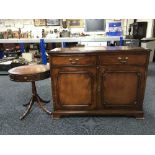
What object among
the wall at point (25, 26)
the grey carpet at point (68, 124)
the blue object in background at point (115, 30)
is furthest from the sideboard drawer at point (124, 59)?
the wall at point (25, 26)

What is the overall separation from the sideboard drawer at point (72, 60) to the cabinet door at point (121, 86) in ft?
0.52

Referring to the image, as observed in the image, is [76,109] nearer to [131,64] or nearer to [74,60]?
[74,60]

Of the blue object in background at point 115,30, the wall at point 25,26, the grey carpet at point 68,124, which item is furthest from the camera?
the wall at point 25,26

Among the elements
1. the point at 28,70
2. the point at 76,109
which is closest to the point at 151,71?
the point at 76,109

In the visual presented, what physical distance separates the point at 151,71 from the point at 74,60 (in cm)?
282

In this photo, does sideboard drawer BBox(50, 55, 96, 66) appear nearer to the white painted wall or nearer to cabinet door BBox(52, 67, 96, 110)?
cabinet door BBox(52, 67, 96, 110)

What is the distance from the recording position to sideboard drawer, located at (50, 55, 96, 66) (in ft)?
5.84

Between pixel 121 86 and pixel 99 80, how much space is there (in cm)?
26

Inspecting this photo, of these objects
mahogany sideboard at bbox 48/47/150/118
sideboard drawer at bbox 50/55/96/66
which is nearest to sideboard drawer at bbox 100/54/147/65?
mahogany sideboard at bbox 48/47/150/118

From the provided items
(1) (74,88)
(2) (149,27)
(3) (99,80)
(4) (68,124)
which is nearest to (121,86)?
(3) (99,80)

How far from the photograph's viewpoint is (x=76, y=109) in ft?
6.54

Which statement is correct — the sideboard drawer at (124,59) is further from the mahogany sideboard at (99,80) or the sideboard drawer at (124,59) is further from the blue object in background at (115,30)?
the blue object in background at (115,30)

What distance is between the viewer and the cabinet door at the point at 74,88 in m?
1.84
